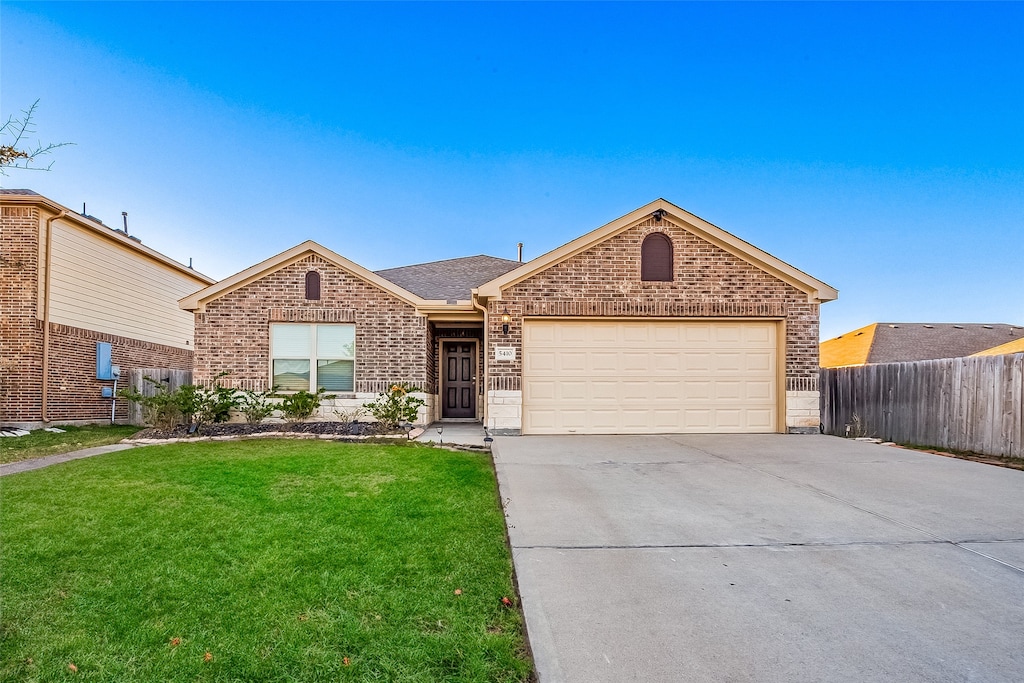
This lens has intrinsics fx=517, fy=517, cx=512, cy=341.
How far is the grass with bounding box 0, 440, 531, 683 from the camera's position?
7.72ft

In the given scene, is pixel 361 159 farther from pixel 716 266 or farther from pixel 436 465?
pixel 436 465

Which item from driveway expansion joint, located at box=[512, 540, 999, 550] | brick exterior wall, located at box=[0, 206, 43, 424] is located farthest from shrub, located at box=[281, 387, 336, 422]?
driveway expansion joint, located at box=[512, 540, 999, 550]

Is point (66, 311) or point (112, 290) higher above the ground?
point (112, 290)

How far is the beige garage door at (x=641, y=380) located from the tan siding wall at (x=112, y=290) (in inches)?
463

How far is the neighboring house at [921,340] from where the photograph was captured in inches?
1094

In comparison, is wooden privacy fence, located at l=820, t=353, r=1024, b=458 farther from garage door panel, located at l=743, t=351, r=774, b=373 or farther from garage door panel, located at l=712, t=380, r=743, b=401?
garage door panel, located at l=712, t=380, r=743, b=401

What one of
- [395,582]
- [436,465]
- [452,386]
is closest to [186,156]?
[452,386]

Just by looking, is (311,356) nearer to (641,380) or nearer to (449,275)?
(449,275)

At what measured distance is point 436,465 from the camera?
22.9 ft

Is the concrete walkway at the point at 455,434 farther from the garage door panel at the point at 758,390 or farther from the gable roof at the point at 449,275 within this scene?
the garage door panel at the point at 758,390

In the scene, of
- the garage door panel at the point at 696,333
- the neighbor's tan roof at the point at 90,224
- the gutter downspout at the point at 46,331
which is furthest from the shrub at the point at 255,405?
the garage door panel at the point at 696,333

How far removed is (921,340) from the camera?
1131 inches

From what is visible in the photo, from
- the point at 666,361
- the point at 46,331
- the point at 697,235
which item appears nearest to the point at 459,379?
the point at 666,361

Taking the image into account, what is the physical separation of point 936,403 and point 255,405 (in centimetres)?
1359
